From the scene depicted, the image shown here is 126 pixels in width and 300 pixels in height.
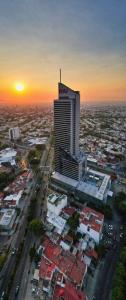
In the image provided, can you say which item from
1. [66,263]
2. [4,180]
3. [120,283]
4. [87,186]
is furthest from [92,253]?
[4,180]

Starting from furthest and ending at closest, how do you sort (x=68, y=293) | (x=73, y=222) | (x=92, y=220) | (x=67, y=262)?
1. (x=92, y=220)
2. (x=73, y=222)
3. (x=67, y=262)
4. (x=68, y=293)

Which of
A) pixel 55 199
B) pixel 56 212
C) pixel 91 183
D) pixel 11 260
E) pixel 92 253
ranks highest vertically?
pixel 55 199

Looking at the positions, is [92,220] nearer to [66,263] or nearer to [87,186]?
[66,263]

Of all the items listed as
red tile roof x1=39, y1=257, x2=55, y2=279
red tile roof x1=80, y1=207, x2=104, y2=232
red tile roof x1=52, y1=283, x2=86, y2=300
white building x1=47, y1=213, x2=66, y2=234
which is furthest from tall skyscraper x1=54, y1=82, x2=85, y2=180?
red tile roof x1=52, y1=283, x2=86, y2=300

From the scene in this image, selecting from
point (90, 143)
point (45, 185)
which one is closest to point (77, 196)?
point (45, 185)

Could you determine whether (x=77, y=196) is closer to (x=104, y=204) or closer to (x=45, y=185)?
(x=104, y=204)

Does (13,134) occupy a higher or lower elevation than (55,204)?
higher
